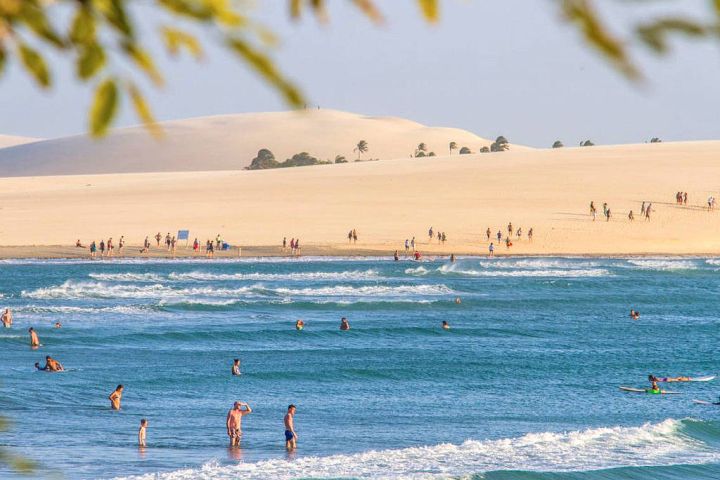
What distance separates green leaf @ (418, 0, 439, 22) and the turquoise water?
4185 mm

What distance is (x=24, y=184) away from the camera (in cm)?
10719

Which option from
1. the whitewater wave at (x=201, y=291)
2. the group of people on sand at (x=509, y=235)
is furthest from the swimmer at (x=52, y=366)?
the group of people on sand at (x=509, y=235)

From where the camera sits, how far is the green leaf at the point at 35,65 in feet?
4.10

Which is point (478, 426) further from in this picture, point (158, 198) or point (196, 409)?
point (158, 198)

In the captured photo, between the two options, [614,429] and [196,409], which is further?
[196,409]

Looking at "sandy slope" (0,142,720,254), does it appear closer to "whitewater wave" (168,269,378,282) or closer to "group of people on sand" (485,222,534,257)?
"group of people on sand" (485,222,534,257)

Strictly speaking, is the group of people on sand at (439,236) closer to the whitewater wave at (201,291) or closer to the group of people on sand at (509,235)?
the group of people on sand at (509,235)

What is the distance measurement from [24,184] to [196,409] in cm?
8734

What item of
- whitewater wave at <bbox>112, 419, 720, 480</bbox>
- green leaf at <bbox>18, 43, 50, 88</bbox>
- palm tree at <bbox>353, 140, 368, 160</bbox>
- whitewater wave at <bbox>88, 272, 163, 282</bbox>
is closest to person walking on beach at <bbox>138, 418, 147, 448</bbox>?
whitewater wave at <bbox>112, 419, 720, 480</bbox>

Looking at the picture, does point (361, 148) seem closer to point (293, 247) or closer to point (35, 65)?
point (293, 247)

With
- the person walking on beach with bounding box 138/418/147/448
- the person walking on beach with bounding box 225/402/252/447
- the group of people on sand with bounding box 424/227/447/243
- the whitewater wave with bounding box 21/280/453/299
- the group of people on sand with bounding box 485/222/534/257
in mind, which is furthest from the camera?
the group of people on sand with bounding box 424/227/447/243

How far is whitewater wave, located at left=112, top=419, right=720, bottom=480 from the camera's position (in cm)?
1844

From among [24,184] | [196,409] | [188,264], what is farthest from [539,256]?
[24,184]

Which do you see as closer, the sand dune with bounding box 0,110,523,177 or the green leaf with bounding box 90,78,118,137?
the green leaf with bounding box 90,78,118,137
